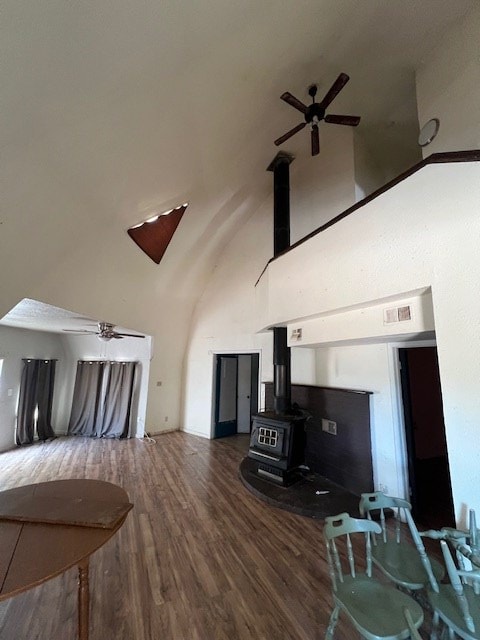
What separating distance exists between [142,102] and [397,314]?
9.16ft

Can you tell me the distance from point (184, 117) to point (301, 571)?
4.24m

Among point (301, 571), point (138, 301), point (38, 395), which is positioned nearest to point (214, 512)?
point (301, 571)

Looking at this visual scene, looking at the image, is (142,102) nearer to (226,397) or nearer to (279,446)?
(279,446)

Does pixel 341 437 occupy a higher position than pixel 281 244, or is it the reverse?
pixel 281 244

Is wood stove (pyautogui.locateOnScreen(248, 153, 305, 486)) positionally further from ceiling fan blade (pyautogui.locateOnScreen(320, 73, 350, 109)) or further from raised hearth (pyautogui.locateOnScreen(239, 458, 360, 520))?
ceiling fan blade (pyautogui.locateOnScreen(320, 73, 350, 109))

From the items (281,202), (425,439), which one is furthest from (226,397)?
(281,202)

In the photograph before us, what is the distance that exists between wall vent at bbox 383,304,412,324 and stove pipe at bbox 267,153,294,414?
178 cm

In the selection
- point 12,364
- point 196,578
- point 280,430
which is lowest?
point 196,578

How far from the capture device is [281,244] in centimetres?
442

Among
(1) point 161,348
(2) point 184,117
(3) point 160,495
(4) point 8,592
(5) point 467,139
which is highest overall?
(2) point 184,117

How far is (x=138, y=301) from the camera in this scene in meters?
4.99

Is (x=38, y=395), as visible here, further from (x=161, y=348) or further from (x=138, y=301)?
(x=138, y=301)

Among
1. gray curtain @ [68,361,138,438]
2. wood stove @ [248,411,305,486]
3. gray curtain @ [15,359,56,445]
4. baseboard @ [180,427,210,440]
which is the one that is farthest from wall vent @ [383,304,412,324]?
gray curtain @ [15,359,56,445]

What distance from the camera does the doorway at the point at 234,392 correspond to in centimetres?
639
